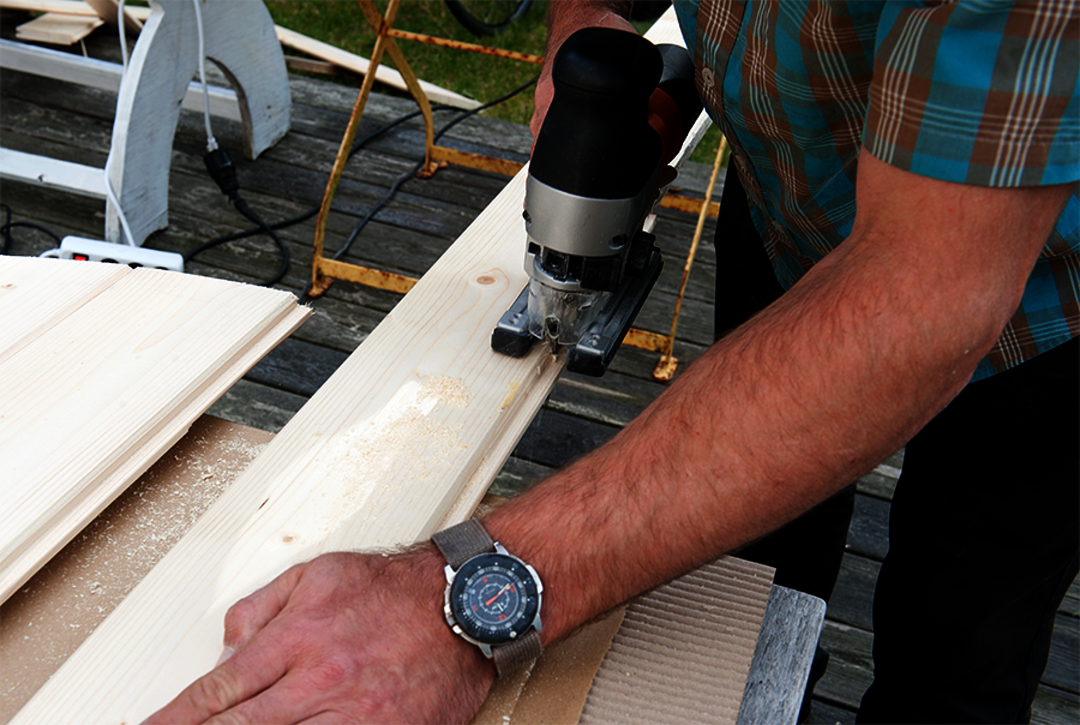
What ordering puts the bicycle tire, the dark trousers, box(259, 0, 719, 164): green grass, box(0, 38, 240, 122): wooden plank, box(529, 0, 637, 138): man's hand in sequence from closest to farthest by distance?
1. the dark trousers
2. box(529, 0, 637, 138): man's hand
3. box(0, 38, 240, 122): wooden plank
4. box(259, 0, 719, 164): green grass
5. the bicycle tire

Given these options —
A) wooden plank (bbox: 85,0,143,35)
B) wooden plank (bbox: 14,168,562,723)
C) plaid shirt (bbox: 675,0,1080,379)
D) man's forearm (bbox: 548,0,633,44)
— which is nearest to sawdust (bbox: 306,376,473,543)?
wooden plank (bbox: 14,168,562,723)

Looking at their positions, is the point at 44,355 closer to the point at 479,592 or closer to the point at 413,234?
the point at 479,592

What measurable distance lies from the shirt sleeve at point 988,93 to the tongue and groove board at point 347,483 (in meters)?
0.61

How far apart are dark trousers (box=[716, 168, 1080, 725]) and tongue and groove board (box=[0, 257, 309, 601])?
3.33 feet

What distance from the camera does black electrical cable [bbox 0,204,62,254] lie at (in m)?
2.98

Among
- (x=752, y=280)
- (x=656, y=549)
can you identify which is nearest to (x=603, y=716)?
(x=656, y=549)

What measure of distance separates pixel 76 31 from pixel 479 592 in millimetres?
4955

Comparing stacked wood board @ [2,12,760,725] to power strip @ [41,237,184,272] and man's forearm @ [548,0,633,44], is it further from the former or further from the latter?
power strip @ [41,237,184,272]

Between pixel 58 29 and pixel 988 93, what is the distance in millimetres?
5147

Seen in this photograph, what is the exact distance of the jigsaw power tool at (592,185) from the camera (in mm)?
955

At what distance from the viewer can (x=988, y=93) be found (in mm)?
650

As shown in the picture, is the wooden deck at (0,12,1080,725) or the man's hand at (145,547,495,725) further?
the wooden deck at (0,12,1080,725)

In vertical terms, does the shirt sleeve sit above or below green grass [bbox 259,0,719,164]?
above

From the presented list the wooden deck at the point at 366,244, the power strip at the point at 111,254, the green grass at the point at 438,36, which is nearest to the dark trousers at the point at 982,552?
the wooden deck at the point at 366,244
